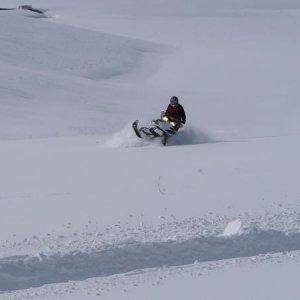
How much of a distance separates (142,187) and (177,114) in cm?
563

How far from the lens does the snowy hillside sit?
6730 mm

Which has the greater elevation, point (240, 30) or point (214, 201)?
point (240, 30)

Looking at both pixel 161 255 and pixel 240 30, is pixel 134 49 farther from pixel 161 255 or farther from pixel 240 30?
pixel 161 255

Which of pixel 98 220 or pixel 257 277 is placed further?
pixel 98 220

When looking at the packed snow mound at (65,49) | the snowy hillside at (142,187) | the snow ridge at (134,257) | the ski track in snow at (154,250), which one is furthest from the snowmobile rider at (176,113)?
the packed snow mound at (65,49)

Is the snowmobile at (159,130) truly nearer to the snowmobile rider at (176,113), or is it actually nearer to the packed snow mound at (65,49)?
the snowmobile rider at (176,113)

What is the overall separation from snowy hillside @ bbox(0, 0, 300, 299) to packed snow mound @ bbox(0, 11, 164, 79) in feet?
0.64

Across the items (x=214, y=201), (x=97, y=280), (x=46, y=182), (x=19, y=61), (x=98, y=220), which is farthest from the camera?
(x=19, y=61)

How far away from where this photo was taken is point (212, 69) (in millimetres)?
34312

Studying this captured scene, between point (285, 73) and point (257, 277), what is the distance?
2737 centimetres

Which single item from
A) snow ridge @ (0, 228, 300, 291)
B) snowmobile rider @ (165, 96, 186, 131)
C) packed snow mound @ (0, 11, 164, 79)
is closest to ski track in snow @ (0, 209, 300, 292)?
snow ridge @ (0, 228, 300, 291)

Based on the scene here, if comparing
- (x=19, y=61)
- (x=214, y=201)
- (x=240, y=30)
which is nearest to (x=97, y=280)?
(x=214, y=201)

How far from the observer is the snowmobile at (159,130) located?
1555 cm

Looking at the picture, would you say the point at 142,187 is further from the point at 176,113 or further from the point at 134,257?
the point at 176,113
